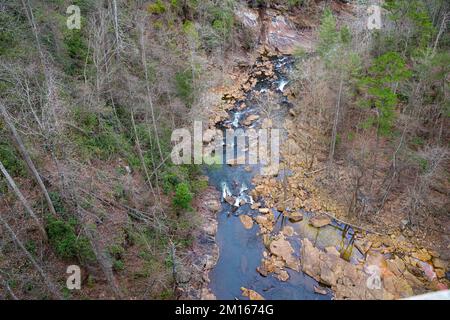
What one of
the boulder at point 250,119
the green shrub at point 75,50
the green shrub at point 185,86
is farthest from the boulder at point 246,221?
the green shrub at point 75,50

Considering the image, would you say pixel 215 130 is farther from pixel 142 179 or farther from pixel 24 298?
pixel 24 298

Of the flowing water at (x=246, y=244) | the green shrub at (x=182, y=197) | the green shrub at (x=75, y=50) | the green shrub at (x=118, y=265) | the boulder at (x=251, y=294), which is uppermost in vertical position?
the green shrub at (x=75, y=50)

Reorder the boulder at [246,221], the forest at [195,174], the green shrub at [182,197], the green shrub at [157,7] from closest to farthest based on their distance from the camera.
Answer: the forest at [195,174] → the green shrub at [182,197] → the boulder at [246,221] → the green shrub at [157,7]

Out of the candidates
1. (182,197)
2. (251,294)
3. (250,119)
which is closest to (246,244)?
(251,294)

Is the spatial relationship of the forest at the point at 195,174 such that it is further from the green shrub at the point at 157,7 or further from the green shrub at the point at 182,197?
the green shrub at the point at 157,7

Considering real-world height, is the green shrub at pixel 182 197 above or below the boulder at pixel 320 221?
above

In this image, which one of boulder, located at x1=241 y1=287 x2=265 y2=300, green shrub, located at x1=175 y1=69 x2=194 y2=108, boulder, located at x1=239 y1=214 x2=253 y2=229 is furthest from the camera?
green shrub, located at x1=175 y1=69 x2=194 y2=108

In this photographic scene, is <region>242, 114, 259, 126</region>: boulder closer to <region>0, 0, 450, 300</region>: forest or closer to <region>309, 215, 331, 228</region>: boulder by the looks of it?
<region>0, 0, 450, 300</region>: forest

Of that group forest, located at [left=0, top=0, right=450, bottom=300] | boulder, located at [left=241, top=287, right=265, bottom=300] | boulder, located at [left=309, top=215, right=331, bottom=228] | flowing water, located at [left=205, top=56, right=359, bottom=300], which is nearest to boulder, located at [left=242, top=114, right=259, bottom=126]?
forest, located at [left=0, top=0, right=450, bottom=300]

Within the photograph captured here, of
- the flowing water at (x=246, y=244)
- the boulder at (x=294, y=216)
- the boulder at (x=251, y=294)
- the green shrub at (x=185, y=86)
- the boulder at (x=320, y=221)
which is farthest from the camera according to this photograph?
the green shrub at (x=185, y=86)
